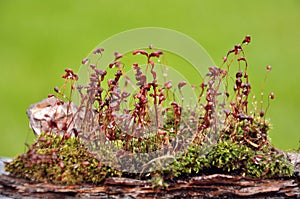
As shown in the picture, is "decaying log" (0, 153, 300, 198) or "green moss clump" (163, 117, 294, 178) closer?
"decaying log" (0, 153, 300, 198)

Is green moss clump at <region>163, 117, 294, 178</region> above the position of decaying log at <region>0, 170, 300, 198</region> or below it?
above

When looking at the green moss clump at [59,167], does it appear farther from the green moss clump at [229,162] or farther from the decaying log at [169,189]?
the green moss clump at [229,162]

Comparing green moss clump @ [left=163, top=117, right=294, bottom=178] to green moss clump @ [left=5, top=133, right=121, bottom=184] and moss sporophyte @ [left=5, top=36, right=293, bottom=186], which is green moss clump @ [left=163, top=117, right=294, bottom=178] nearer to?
moss sporophyte @ [left=5, top=36, right=293, bottom=186]

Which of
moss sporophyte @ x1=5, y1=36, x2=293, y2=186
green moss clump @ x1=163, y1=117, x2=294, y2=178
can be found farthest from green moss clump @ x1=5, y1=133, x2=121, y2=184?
green moss clump @ x1=163, y1=117, x2=294, y2=178

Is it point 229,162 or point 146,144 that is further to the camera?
point 146,144

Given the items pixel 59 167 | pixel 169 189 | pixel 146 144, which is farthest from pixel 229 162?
pixel 59 167

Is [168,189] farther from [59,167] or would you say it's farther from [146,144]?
[59,167]

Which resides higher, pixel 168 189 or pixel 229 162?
pixel 229 162

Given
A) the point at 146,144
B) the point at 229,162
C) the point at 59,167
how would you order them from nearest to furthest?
the point at 59,167 → the point at 229,162 → the point at 146,144

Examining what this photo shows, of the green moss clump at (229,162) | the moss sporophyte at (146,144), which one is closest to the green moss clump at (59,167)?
the moss sporophyte at (146,144)

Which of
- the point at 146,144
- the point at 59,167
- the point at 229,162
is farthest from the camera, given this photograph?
the point at 146,144
